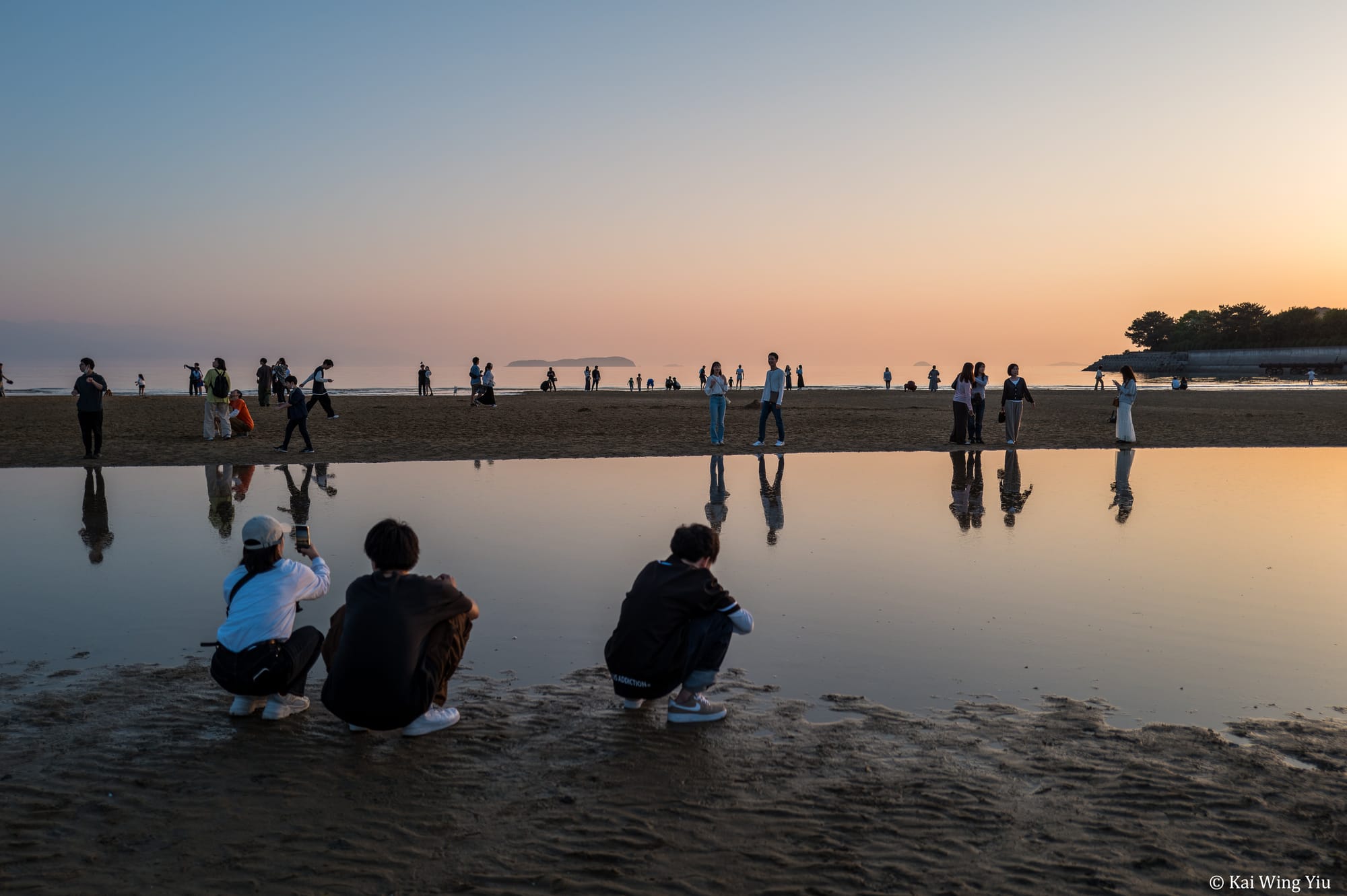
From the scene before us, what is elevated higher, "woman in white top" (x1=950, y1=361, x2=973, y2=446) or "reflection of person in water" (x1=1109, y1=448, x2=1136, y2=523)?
"woman in white top" (x1=950, y1=361, x2=973, y2=446)

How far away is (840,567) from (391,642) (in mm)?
5011

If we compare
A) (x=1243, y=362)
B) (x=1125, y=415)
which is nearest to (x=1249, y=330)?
(x=1243, y=362)

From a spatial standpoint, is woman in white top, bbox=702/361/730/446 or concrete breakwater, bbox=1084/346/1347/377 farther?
concrete breakwater, bbox=1084/346/1347/377

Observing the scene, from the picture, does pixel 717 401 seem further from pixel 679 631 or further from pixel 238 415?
pixel 679 631

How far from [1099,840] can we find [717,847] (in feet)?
4.76

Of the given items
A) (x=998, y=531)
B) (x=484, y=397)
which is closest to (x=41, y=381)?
(x=484, y=397)

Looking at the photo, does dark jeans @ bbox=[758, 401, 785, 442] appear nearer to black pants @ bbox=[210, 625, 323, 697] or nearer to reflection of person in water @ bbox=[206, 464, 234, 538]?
reflection of person in water @ bbox=[206, 464, 234, 538]

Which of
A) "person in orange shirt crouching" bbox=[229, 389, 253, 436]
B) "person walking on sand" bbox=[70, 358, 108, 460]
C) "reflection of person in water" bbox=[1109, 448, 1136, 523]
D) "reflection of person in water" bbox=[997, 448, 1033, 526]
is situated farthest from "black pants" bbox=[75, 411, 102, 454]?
"reflection of person in water" bbox=[1109, 448, 1136, 523]

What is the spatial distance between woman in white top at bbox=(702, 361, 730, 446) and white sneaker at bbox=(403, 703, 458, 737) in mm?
16536

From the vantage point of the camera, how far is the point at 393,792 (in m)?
4.20

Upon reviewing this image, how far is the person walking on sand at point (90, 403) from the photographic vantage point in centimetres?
1797

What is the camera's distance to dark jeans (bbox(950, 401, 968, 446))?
2178cm

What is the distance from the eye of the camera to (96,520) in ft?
37.8

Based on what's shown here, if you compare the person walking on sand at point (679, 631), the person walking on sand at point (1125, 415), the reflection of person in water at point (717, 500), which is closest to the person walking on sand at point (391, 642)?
the person walking on sand at point (679, 631)
